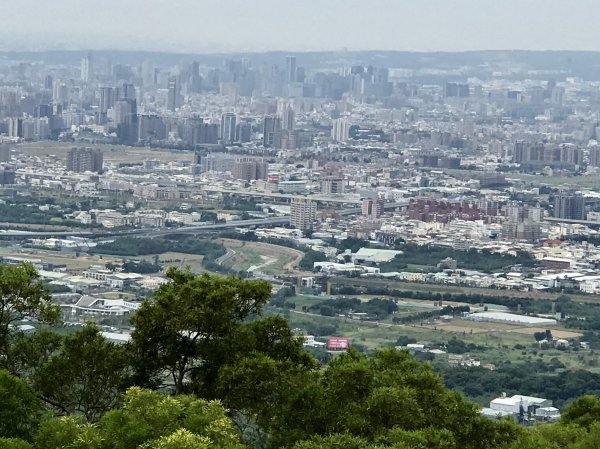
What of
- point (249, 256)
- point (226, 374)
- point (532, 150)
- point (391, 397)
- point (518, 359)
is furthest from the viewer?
point (532, 150)

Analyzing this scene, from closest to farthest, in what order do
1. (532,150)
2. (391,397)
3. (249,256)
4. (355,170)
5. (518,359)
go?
(391,397), (518,359), (249,256), (355,170), (532,150)

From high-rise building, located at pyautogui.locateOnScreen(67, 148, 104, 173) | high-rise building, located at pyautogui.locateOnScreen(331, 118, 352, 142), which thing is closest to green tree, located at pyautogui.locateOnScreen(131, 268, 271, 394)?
high-rise building, located at pyautogui.locateOnScreen(67, 148, 104, 173)

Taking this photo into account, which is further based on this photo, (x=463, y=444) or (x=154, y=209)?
(x=154, y=209)

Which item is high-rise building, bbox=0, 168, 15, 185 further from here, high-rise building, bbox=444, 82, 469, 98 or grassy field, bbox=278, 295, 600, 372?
high-rise building, bbox=444, 82, 469, 98

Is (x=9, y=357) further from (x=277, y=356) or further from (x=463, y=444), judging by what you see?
(x=463, y=444)

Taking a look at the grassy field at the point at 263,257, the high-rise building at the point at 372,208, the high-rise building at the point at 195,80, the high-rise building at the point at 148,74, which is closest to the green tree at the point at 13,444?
the grassy field at the point at 263,257

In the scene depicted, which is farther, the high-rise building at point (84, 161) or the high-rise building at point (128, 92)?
the high-rise building at point (128, 92)

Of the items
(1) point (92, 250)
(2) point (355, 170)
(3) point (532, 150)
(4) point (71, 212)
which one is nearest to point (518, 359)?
Answer: (1) point (92, 250)

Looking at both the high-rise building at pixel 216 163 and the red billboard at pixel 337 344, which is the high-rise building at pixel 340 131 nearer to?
the high-rise building at pixel 216 163
